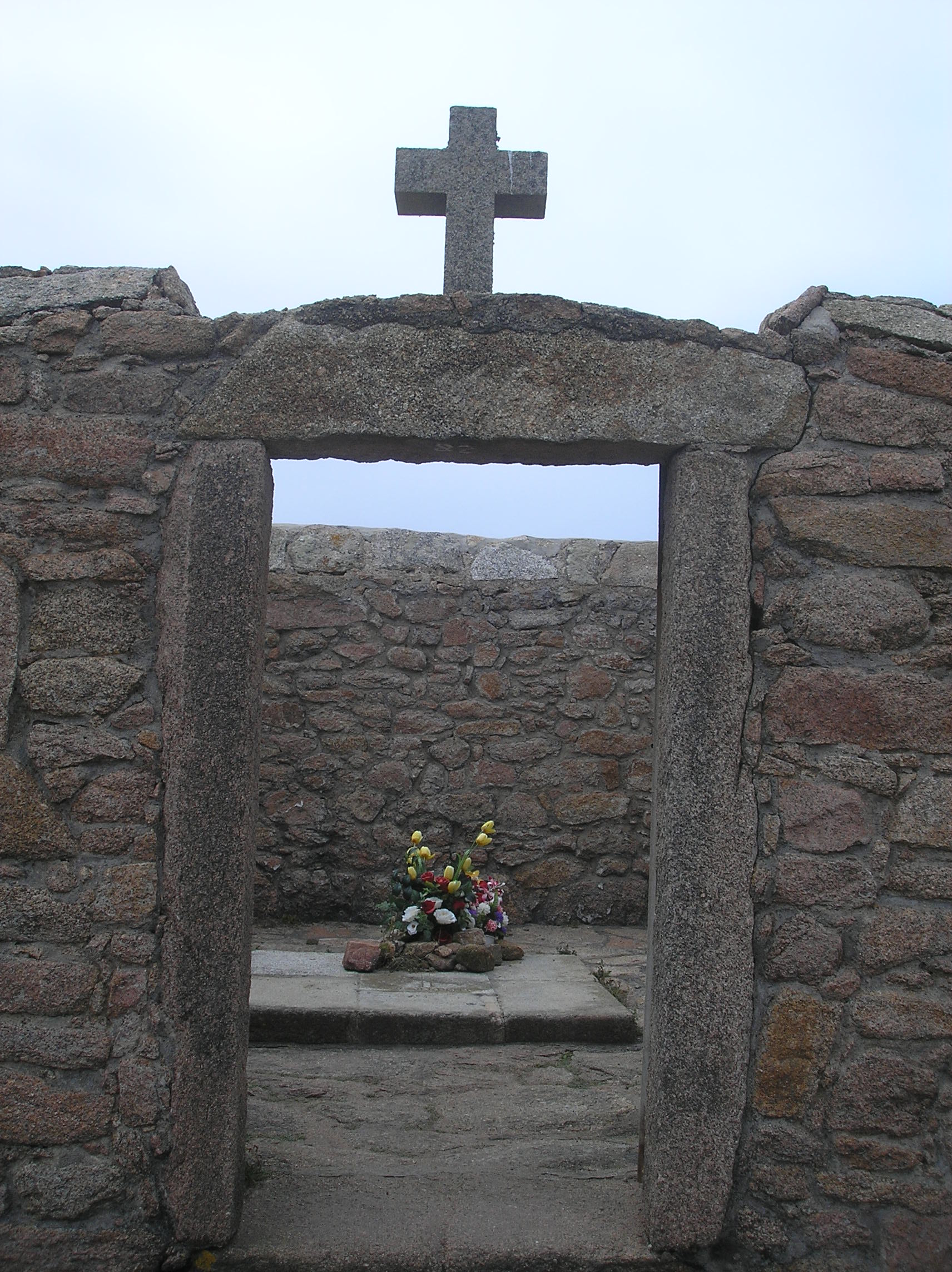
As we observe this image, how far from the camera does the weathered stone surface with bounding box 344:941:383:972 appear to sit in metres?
4.59

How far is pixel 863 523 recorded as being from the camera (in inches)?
99.8

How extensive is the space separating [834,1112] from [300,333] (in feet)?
7.50

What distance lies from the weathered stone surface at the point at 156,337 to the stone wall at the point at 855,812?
4.80 feet

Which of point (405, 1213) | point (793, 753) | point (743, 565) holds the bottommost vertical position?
point (405, 1213)

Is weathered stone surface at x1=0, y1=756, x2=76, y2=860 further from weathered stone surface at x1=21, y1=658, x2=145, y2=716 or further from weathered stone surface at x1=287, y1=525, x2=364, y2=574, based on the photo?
weathered stone surface at x1=287, y1=525, x2=364, y2=574

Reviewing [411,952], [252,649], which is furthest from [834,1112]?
[411,952]

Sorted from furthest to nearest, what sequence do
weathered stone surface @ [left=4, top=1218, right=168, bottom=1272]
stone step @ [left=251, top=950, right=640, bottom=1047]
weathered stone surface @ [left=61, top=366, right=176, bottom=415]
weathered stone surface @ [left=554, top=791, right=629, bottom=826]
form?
weathered stone surface @ [left=554, top=791, right=629, bottom=826] → stone step @ [left=251, top=950, right=640, bottom=1047] → weathered stone surface @ [left=61, top=366, right=176, bottom=415] → weathered stone surface @ [left=4, top=1218, right=168, bottom=1272]

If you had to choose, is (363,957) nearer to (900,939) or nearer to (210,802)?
(210,802)

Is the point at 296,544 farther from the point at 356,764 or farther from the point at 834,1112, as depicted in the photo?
the point at 834,1112

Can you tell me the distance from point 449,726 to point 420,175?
3.31 m

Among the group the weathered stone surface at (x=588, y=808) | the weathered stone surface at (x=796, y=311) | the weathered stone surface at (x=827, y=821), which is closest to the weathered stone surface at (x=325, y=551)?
the weathered stone surface at (x=588, y=808)

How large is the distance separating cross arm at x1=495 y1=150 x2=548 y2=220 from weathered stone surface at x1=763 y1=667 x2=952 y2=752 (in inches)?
75.7

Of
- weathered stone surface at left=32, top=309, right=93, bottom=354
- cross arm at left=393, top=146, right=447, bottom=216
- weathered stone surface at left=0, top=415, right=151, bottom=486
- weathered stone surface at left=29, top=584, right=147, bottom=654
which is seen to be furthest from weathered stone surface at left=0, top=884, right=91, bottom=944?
cross arm at left=393, top=146, right=447, bottom=216

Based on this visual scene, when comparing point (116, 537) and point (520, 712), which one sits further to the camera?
point (520, 712)
